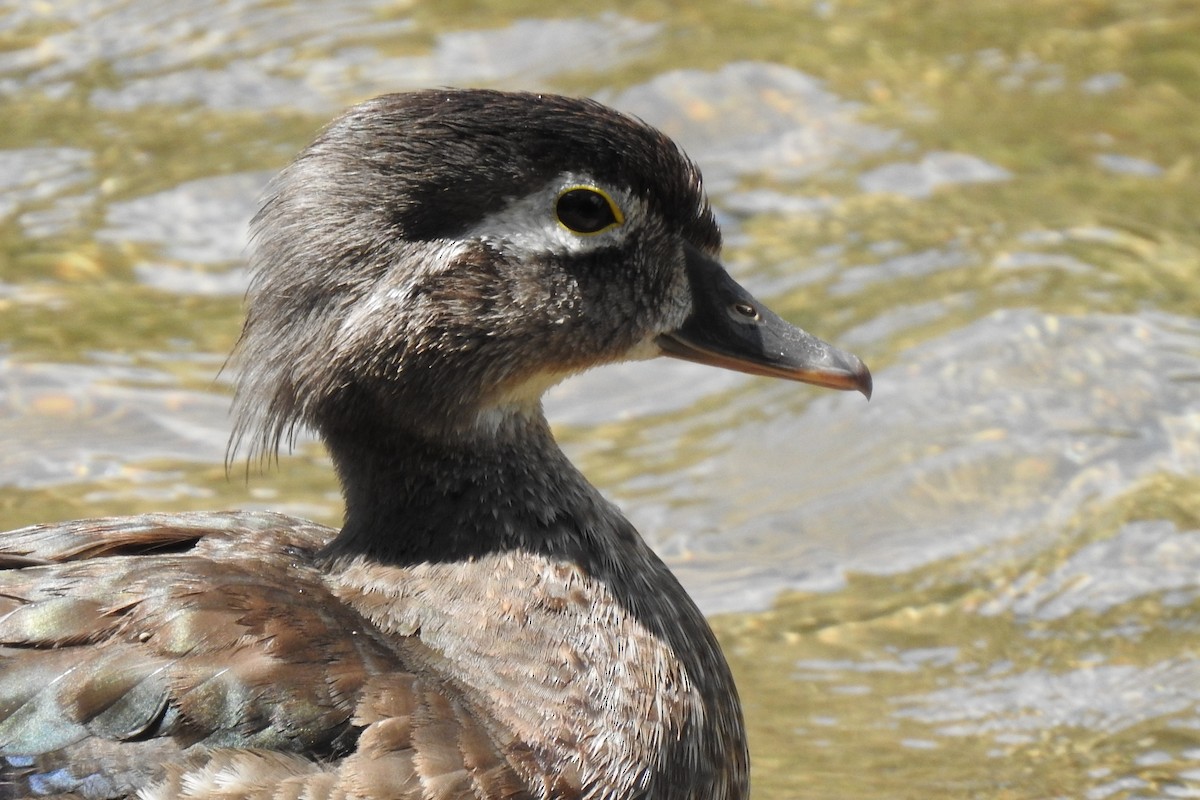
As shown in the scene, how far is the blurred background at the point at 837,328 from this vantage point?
6008 mm

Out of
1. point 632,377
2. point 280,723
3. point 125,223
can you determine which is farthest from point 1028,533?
point 125,223

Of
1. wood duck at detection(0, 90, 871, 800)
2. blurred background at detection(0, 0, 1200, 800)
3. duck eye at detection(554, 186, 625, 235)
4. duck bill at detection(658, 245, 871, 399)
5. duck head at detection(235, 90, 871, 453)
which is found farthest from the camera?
blurred background at detection(0, 0, 1200, 800)

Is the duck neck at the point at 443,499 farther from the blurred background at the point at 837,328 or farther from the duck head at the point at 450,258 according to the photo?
the blurred background at the point at 837,328

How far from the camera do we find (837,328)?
25.3 ft

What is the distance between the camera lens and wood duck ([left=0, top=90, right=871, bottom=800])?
410cm

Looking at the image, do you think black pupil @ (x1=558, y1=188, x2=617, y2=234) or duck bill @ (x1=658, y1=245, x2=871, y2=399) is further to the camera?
duck bill @ (x1=658, y1=245, x2=871, y2=399)

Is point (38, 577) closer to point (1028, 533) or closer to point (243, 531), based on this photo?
point (243, 531)

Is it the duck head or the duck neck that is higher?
the duck head

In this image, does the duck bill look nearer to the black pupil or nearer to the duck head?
the duck head

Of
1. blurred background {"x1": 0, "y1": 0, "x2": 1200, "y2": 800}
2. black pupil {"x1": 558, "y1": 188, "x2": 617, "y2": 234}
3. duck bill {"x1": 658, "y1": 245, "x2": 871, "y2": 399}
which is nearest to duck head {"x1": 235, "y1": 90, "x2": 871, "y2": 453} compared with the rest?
black pupil {"x1": 558, "y1": 188, "x2": 617, "y2": 234}

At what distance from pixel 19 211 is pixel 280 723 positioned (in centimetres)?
518

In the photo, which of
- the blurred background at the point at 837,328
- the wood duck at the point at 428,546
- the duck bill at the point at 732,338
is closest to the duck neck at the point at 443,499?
the wood duck at the point at 428,546

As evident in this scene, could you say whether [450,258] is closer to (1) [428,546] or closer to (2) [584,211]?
(2) [584,211]

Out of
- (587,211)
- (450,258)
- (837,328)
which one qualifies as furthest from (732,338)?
(837,328)
